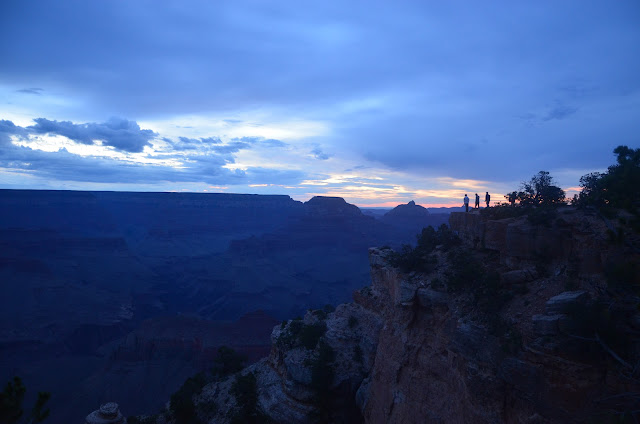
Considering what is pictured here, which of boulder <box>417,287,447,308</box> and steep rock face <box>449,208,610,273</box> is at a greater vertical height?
steep rock face <box>449,208,610,273</box>

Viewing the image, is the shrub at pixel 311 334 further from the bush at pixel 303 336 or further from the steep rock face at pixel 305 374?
the steep rock face at pixel 305 374

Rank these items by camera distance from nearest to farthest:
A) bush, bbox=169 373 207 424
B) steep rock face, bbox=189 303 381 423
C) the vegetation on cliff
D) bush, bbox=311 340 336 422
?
1. the vegetation on cliff
2. bush, bbox=311 340 336 422
3. steep rock face, bbox=189 303 381 423
4. bush, bbox=169 373 207 424


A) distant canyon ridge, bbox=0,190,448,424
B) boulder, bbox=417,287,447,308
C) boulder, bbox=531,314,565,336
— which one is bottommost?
distant canyon ridge, bbox=0,190,448,424

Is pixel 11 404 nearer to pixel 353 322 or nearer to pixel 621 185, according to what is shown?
pixel 353 322

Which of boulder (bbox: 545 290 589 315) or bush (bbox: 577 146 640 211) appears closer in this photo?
boulder (bbox: 545 290 589 315)

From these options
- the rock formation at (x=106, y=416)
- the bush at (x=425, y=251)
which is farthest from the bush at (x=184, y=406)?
the bush at (x=425, y=251)

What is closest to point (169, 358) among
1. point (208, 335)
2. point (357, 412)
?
point (208, 335)

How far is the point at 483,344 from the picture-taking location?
31.9 feet

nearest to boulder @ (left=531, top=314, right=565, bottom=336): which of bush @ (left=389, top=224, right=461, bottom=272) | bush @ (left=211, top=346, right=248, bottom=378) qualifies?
bush @ (left=389, top=224, right=461, bottom=272)

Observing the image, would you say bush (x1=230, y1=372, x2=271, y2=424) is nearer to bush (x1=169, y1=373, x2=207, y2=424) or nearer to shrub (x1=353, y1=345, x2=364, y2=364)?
bush (x1=169, y1=373, x2=207, y2=424)

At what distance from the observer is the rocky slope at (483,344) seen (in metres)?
7.62

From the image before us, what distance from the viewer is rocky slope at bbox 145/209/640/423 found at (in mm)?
7625

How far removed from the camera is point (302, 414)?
1634cm

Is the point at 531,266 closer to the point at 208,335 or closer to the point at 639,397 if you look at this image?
the point at 639,397
